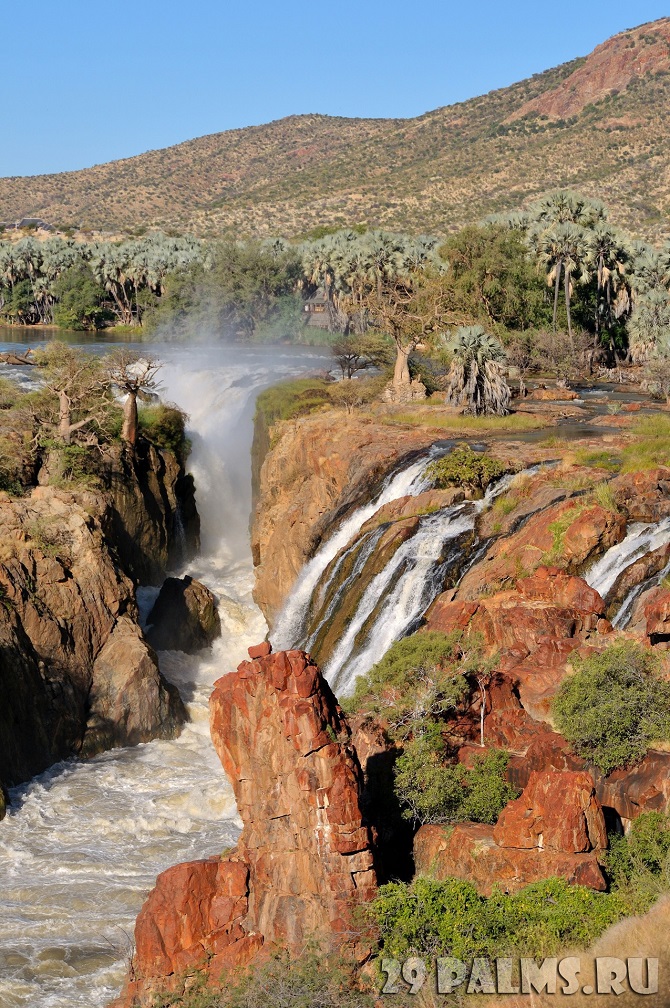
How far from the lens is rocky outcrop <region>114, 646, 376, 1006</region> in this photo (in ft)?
47.8

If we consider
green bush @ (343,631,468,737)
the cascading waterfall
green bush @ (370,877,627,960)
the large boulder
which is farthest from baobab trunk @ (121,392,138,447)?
green bush @ (370,877,627,960)

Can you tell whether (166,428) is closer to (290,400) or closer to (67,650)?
(290,400)

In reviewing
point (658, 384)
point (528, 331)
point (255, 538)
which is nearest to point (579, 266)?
point (528, 331)

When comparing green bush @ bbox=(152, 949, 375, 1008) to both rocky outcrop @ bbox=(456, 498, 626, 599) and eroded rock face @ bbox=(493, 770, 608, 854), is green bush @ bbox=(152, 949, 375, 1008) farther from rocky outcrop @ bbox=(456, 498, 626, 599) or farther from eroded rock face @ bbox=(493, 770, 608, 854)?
rocky outcrop @ bbox=(456, 498, 626, 599)

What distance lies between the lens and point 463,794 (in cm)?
1762

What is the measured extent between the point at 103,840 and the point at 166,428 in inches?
1075

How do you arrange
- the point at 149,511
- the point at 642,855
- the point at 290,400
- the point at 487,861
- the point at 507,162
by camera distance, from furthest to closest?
the point at 507,162 → the point at 290,400 → the point at 149,511 → the point at 487,861 → the point at 642,855

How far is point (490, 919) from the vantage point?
14.3 meters

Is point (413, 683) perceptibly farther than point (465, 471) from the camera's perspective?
No

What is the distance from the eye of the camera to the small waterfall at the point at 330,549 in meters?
32.7

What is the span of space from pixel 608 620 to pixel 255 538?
21.5 m

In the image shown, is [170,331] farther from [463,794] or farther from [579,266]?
[463,794]

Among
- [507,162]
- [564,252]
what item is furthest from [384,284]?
[507,162]

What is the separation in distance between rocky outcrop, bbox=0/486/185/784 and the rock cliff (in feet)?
0.09
